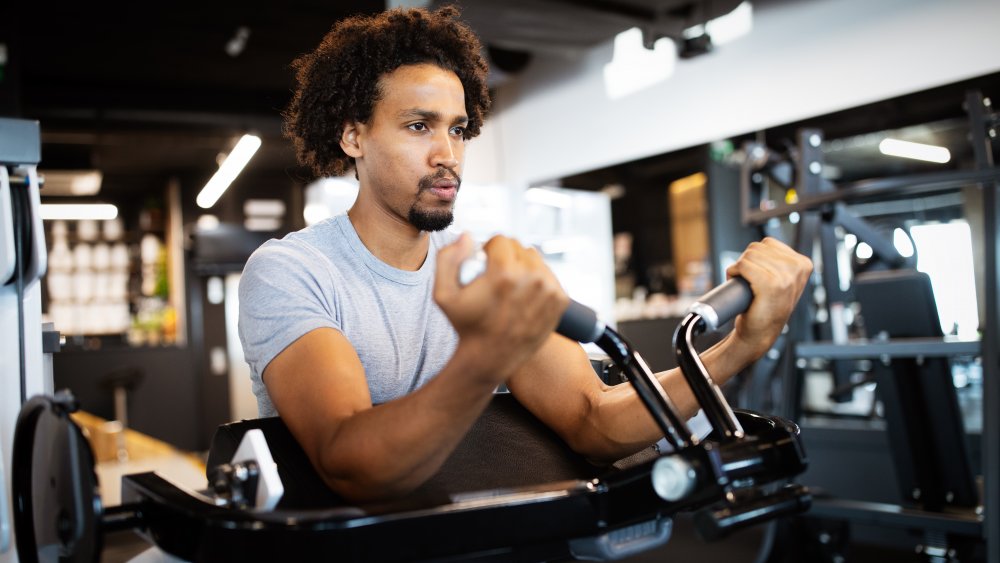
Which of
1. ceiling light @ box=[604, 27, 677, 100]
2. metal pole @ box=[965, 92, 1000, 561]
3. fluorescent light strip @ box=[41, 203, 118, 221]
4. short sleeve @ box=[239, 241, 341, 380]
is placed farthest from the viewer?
fluorescent light strip @ box=[41, 203, 118, 221]

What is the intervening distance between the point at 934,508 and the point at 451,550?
8.42 ft

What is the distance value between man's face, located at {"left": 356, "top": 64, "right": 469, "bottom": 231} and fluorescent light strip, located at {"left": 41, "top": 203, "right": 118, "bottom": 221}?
8.72 metres

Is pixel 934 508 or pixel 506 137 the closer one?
Result: pixel 934 508

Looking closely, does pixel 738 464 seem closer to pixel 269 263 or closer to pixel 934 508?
pixel 269 263

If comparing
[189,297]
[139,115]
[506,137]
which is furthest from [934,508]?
[189,297]

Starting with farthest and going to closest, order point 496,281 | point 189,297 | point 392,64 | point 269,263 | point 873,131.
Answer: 1. point 189,297
2. point 873,131
3. point 392,64
4. point 269,263
5. point 496,281

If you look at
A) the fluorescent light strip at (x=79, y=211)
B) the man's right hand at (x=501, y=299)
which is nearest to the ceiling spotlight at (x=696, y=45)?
the man's right hand at (x=501, y=299)

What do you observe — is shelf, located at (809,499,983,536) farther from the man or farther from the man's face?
the man's face

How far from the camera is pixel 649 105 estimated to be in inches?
206

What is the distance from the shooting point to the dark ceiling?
4406 mm

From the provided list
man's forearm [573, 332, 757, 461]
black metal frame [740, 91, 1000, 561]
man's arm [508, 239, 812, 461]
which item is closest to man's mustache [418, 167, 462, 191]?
man's arm [508, 239, 812, 461]

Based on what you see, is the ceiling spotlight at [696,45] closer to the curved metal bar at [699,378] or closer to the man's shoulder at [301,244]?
the man's shoulder at [301,244]

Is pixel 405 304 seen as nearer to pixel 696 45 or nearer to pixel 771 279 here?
pixel 771 279

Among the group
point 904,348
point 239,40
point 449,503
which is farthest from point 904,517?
point 239,40
